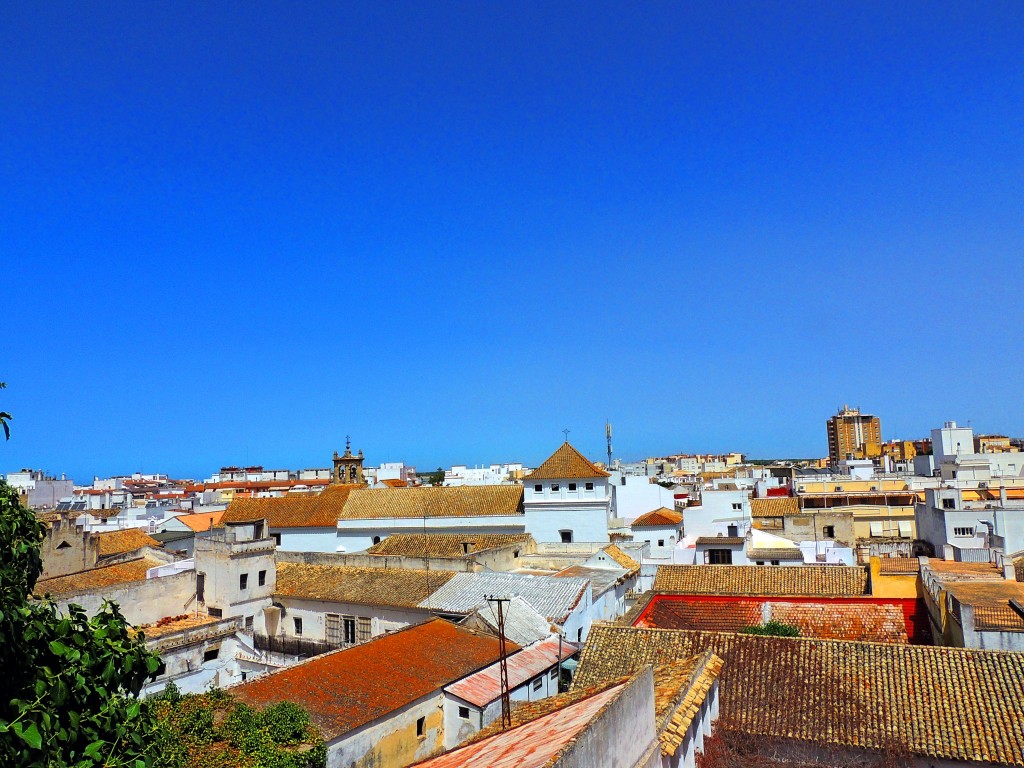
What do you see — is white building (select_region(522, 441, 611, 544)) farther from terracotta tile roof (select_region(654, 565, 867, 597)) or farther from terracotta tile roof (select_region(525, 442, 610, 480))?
terracotta tile roof (select_region(654, 565, 867, 597))

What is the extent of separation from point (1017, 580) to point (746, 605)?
6.95 meters

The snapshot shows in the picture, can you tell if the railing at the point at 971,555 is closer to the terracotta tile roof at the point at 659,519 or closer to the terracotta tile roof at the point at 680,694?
the terracotta tile roof at the point at 659,519

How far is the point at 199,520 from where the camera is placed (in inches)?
1596

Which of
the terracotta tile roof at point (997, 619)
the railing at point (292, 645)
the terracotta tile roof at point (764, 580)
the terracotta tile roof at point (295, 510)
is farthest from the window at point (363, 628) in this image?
the terracotta tile roof at point (295, 510)

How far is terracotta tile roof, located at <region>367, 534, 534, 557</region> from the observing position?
28328 millimetres

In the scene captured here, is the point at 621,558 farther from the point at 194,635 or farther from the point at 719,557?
the point at 194,635

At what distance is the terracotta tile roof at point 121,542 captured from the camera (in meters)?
30.1

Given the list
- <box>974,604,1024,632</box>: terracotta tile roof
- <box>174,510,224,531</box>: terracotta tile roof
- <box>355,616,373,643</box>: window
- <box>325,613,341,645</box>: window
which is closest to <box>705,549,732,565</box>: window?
<box>974,604,1024,632</box>: terracotta tile roof

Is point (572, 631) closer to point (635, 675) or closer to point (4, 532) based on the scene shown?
point (635, 675)

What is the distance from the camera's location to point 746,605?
775 inches

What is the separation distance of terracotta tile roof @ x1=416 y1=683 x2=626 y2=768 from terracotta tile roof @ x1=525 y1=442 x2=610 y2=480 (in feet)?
Result: 81.3

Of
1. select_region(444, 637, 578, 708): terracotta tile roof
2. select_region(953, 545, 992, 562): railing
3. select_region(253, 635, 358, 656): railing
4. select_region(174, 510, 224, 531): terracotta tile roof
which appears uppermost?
select_region(174, 510, 224, 531): terracotta tile roof

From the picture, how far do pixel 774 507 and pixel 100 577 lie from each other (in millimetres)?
34491

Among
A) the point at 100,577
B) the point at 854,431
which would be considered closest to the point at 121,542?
the point at 100,577
